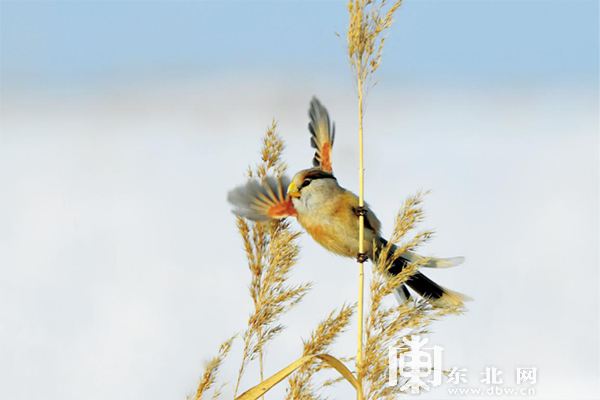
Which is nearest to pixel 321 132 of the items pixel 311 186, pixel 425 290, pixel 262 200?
pixel 311 186

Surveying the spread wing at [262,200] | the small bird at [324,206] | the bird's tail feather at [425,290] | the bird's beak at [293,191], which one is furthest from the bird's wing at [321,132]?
the bird's tail feather at [425,290]

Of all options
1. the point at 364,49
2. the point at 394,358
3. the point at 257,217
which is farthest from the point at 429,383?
the point at 364,49

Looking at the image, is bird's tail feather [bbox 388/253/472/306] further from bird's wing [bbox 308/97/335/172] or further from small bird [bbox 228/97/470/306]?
bird's wing [bbox 308/97/335/172]

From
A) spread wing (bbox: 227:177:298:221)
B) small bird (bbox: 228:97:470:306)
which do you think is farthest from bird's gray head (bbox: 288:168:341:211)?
spread wing (bbox: 227:177:298:221)

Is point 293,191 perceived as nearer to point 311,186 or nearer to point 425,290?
point 311,186

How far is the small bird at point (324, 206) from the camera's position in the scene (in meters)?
2.29

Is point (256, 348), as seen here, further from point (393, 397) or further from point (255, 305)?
point (393, 397)

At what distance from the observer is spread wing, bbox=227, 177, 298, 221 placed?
7.34ft

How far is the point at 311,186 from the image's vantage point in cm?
249

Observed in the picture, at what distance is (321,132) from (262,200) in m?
0.46

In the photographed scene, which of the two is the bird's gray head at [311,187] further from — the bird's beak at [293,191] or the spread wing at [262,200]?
the spread wing at [262,200]

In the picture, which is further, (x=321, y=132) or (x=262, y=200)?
(x=321, y=132)

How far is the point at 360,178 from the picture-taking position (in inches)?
75.0

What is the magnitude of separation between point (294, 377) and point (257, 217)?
522 millimetres
